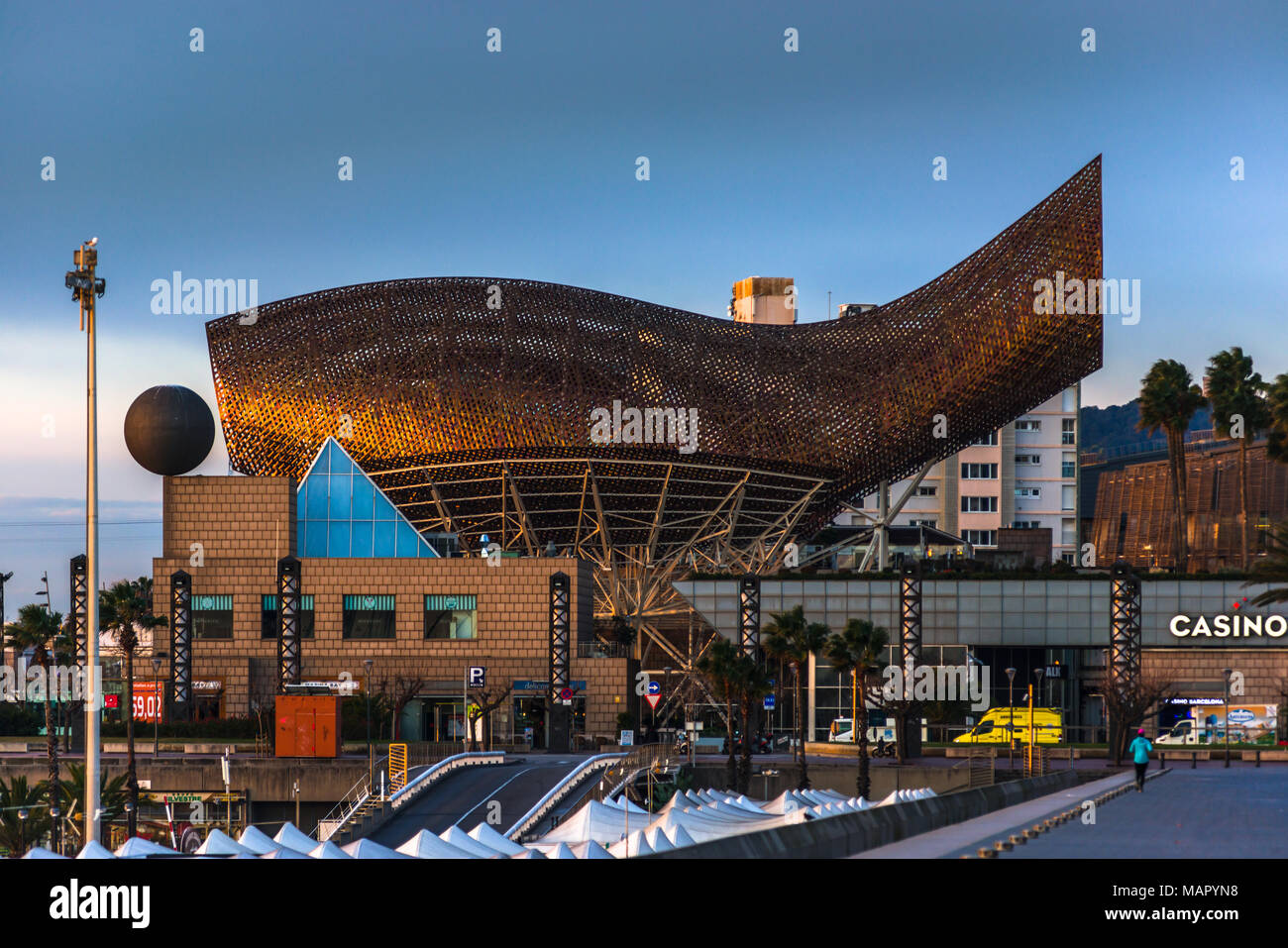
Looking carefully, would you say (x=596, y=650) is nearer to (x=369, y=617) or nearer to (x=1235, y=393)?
(x=369, y=617)

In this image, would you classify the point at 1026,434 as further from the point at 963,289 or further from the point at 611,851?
the point at 611,851

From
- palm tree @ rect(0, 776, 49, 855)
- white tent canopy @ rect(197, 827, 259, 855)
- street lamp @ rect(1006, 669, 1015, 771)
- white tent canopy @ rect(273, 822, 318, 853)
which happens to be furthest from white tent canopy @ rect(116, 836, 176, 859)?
street lamp @ rect(1006, 669, 1015, 771)

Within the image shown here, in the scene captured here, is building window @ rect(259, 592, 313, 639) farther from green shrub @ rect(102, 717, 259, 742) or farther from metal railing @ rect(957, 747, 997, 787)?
metal railing @ rect(957, 747, 997, 787)

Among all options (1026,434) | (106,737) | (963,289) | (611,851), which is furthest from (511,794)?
(1026,434)

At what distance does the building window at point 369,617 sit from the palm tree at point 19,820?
36.7 m

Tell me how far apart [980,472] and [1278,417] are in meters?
65.2

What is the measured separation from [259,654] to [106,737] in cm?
1401

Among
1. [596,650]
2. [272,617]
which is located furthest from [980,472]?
[272,617]

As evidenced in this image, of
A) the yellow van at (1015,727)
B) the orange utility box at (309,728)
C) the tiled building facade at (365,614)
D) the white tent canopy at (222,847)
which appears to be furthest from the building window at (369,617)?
the white tent canopy at (222,847)

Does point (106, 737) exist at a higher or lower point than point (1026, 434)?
lower

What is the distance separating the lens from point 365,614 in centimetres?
9500

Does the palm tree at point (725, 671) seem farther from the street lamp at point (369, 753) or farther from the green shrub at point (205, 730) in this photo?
Answer: the green shrub at point (205, 730)

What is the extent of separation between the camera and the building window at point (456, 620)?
3743 inches
